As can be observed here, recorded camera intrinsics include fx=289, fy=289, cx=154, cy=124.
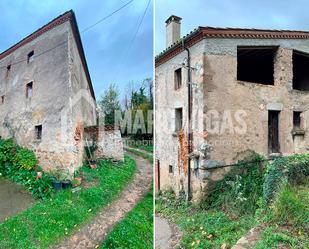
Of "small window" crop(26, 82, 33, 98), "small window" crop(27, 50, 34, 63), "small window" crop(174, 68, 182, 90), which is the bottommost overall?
"small window" crop(26, 82, 33, 98)

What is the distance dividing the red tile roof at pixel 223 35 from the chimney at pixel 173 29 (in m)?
0.66

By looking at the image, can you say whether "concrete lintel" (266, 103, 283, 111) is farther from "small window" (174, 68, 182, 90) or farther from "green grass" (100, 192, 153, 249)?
"green grass" (100, 192, 153, 249)

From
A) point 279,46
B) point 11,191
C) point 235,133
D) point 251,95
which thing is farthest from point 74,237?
point 279,46

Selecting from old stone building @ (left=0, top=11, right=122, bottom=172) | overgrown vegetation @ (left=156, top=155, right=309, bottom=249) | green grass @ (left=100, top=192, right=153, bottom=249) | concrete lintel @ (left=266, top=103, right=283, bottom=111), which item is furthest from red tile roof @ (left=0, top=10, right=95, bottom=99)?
concrete lintel @ (left=266, top=103, right=283, bottom=111)

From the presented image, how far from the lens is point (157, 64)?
6730 mm

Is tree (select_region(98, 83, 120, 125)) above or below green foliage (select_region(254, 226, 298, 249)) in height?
above

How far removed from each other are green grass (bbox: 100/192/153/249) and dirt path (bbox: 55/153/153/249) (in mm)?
109

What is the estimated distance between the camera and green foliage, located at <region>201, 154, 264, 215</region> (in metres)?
4.64

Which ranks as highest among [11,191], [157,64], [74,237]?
[157,64]

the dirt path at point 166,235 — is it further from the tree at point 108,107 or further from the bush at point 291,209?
the tree at point 108,107

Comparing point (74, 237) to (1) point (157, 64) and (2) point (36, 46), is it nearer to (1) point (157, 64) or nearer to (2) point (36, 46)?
(2) point (36, 46)

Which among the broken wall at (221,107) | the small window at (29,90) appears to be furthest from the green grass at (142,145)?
the small window at (29,90)

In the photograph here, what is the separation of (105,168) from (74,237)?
180 centimetres

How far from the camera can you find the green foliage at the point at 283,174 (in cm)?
369
